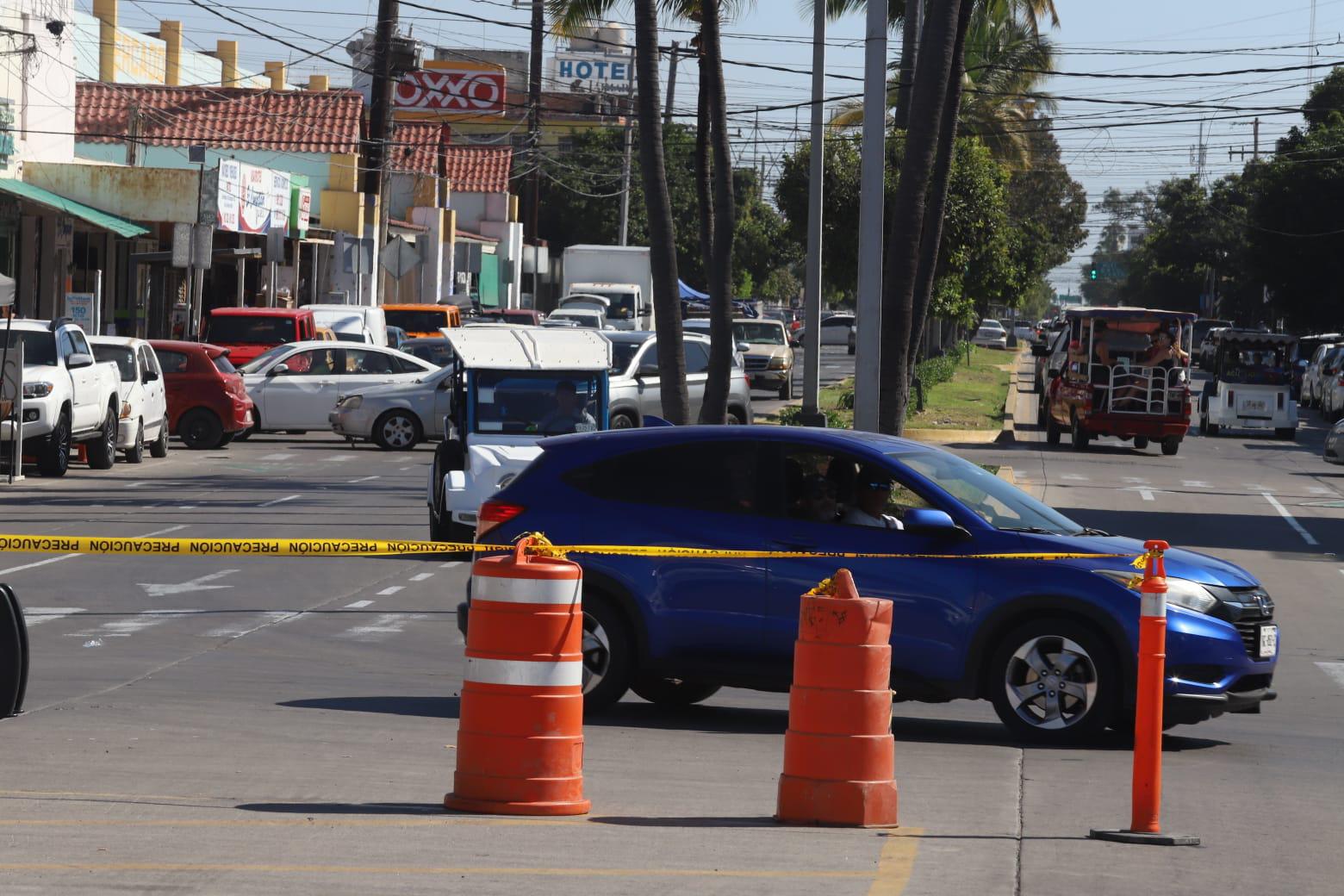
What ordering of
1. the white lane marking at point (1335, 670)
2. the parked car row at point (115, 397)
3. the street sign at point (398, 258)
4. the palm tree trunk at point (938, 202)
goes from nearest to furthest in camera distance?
the white lane marking at point (1335, 670) → the parked car row at point (115, 397) → the palm tree trunk at point (938, 202) → the street sign at point (398, 258)

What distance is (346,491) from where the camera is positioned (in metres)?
23.8

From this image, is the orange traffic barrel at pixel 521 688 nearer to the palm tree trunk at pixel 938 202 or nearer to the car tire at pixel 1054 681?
Result: the car tire at pixel 1054 681

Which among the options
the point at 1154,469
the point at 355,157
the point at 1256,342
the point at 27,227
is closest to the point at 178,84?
the point at 355,157

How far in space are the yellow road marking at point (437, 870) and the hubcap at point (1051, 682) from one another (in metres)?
3.29

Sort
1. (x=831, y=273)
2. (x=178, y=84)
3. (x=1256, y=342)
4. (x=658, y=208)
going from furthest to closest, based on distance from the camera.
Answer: (x=178, y=84), (x=831, y=273), (x=1256, y=342), (x=658, y=208)

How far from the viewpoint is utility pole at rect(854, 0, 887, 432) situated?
827 inches

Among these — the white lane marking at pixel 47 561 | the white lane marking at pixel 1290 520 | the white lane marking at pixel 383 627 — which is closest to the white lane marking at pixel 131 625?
the white lane marking at pixel 383 627

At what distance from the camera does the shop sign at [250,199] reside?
133 feet

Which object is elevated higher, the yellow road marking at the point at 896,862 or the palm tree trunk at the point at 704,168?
the palm tree trunk at the point at 704,168

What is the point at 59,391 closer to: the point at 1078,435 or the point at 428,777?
the point at 428,777

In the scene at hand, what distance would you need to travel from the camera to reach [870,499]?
1008 cm

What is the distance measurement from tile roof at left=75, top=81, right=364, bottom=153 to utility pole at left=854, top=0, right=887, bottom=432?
3440 centimetres

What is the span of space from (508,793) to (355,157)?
1931 inches

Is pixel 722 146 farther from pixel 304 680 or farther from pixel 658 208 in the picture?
pixel 304 680
